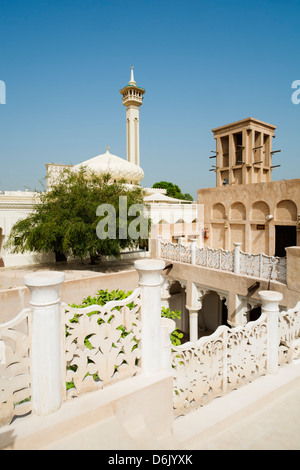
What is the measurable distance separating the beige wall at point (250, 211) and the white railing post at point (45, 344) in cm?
1177

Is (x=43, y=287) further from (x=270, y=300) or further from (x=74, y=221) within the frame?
(x=74, y=221)

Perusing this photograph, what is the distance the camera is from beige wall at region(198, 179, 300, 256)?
12242 millimetres

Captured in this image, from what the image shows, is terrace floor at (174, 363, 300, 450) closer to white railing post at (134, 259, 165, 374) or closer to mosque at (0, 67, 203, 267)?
white railing post at (134, 259, 165, 374)

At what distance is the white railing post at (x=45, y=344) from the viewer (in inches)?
81.3

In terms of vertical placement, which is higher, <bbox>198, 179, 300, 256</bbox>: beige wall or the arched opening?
<bbox>198, 179, 300, 256</bbox>: beige wall

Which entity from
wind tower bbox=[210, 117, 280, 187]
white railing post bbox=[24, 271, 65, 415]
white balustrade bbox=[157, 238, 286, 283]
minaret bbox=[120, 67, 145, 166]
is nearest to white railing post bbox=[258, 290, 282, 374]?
white railing post bbox=[24, 271, 65, 415]

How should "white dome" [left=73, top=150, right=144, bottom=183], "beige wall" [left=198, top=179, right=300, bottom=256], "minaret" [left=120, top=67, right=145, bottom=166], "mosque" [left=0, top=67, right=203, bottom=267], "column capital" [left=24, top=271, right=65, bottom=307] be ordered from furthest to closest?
"minaret" [left=120, top=67, right=145, bottom=166], "white dome" [left=73, top=150, right=144, bottom=183], "mosque" [left=0, top=67, right=203, bottom=267], "beige wall" [left=198, top=179, right=300, bottom=256], "column capital" [left=24, top=271, right=65, bottom=307]

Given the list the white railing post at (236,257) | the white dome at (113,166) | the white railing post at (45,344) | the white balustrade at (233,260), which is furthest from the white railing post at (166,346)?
the white dome at (113,166)

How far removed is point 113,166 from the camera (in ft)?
64.4

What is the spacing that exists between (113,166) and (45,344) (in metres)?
18.4

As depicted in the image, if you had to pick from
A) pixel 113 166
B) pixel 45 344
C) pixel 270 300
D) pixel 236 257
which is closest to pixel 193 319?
pixel 236 257

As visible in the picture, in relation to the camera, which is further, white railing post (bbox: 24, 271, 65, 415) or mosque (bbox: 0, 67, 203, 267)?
mosque (bbox: 0, 67, 203, 267)

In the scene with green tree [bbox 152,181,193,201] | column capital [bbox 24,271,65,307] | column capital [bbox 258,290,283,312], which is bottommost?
column capital [bbox 258,290,283,312]

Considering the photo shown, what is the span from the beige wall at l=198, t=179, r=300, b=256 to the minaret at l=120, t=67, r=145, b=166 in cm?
1461
